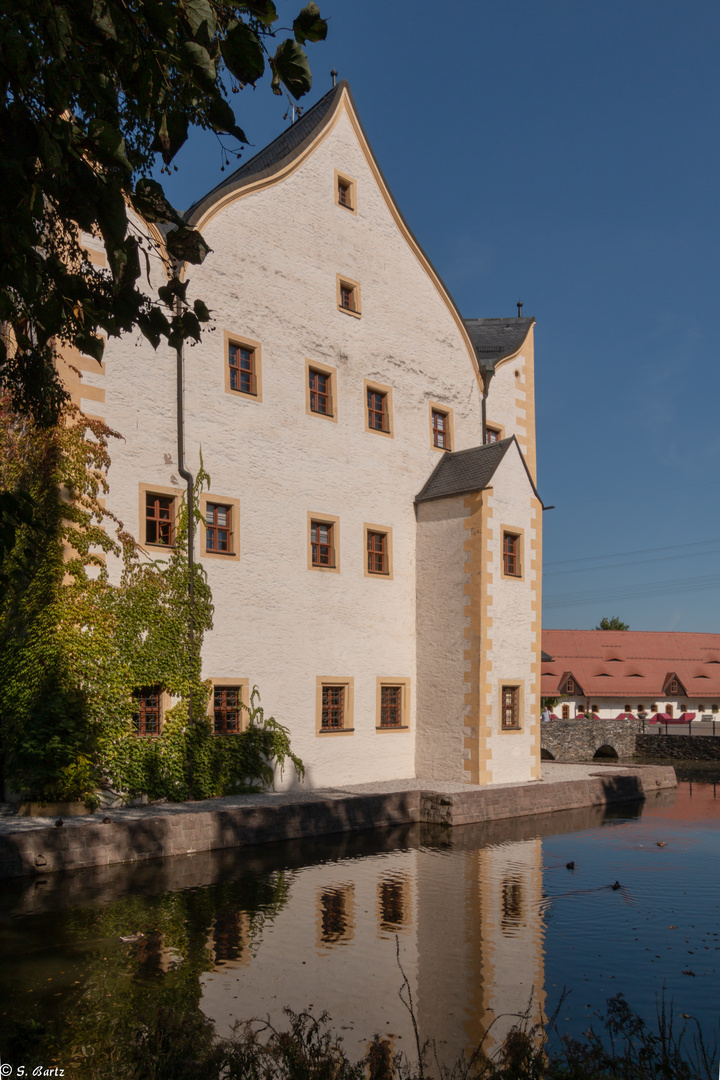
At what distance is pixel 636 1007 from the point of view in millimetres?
7043

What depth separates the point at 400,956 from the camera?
27.3 ft

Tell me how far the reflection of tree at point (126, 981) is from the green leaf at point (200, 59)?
4.59 metres

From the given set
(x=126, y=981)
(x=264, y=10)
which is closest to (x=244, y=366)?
(x=126, y=981)

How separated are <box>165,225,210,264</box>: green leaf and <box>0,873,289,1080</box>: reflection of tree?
4.03 meters

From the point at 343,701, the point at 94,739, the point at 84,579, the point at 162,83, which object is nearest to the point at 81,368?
the point at 84,579

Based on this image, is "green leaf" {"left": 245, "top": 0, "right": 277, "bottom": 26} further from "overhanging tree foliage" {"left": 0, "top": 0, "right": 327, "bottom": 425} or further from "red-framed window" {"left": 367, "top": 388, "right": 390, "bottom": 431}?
"red-framed window" {"left": 367, "top": 388, "right": 390, "bottom": 431}

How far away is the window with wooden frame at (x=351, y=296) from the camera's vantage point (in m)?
20.7

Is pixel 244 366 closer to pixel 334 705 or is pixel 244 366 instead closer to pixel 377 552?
pixel 377 552

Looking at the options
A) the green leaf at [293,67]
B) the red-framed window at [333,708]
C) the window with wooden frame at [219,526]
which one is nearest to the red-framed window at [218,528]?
the window with wooden frame at [219,526]

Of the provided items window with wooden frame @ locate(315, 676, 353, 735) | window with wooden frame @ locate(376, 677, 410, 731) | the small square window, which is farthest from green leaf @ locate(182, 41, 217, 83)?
the small square window

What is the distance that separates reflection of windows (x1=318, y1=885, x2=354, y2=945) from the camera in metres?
8.94

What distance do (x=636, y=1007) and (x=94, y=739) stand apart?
31.8ft

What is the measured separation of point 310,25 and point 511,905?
9.15m

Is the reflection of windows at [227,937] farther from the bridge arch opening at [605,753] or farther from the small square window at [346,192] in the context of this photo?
the bridge arch opening at [605,753]
